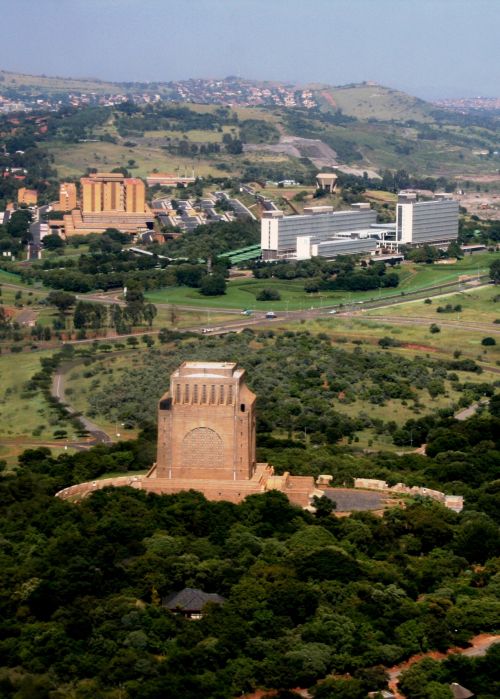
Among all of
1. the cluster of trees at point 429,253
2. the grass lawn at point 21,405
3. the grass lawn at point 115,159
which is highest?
the grass lawn at point 115,159

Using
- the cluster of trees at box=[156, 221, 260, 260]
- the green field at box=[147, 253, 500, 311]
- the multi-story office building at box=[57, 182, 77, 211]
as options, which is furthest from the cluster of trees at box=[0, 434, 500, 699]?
the multi-story office building at box=[57, 182, 77, 211]

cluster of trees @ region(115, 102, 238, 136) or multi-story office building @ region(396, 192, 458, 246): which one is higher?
cluster of trees @ region(115, 102, 238, 136)

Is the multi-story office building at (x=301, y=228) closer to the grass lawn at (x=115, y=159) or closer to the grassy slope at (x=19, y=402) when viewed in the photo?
the grass lawn at (x=115, y=159)

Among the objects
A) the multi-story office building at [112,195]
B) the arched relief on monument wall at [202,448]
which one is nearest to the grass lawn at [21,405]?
the arched relief on monument wall at [202,448]

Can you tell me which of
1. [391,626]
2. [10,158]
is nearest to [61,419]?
[391,626]

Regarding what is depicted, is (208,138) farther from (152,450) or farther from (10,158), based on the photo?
(152,450)

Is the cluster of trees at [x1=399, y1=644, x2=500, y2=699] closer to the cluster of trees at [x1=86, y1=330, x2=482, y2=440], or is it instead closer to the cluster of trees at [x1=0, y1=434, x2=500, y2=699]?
the cluster of trees at [x1=0, y1=434, x2=500, y2=699]

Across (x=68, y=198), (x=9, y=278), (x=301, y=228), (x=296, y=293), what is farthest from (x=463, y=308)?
(x=68, y=198)

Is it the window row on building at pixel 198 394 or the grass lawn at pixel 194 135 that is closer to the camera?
the window row on building at pixel 198 394
